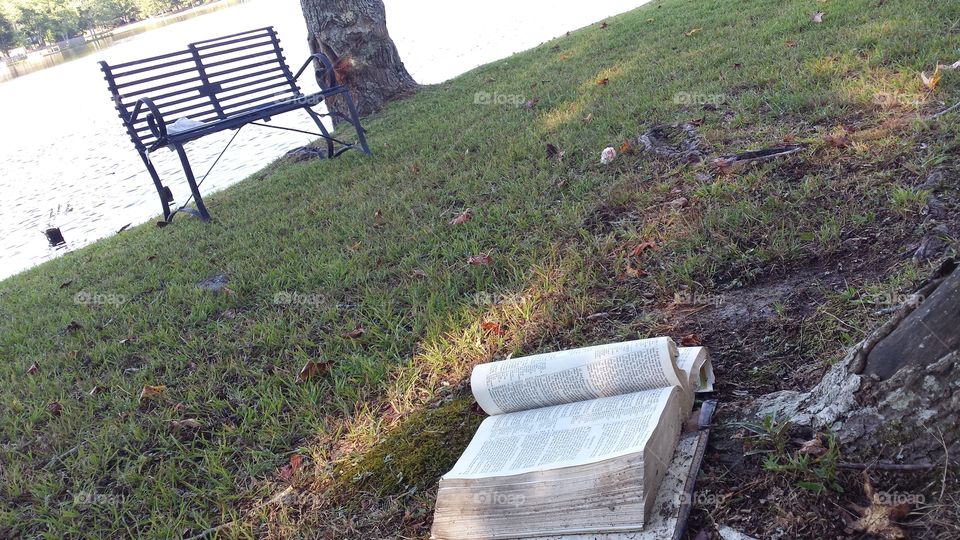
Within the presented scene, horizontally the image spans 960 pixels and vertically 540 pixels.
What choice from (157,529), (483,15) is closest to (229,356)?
(157,529)

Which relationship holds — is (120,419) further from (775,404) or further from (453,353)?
(775,404)

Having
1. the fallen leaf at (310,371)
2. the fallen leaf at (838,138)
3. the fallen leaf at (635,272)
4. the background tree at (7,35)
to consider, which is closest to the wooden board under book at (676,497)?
the fallen leaf at (635,272)

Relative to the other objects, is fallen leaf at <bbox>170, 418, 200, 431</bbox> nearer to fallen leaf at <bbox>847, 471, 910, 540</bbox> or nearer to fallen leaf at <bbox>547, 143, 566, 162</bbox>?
fallen leaf at <bbox>847, 471, 910, 540</bbox>

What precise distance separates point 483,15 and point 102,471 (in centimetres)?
1467

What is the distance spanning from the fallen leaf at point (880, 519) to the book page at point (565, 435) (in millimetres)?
473

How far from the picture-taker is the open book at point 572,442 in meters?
1.67

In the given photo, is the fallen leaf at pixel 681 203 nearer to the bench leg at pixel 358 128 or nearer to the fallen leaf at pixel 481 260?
the fallen leaf at pixel 481 260

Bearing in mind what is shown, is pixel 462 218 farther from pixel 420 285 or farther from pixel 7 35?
pixel 7 35

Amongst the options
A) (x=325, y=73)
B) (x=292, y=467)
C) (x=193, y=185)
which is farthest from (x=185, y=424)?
(x=325, y=73)

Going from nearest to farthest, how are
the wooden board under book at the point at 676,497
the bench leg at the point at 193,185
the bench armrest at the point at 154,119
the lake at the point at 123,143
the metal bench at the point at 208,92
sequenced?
the wooden board under book at the point at 676,497, the bench armrest at the point at 154,119, the bench leg at the point at 193,185, the metal bench at the point at 208,92, the lake at the point at 123,143

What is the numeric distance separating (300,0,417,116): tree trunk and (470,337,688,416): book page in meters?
6.07

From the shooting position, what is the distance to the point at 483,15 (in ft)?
51.4

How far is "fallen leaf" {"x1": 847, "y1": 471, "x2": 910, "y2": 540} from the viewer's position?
4.66 ft

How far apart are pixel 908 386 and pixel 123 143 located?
12045 millimetres
